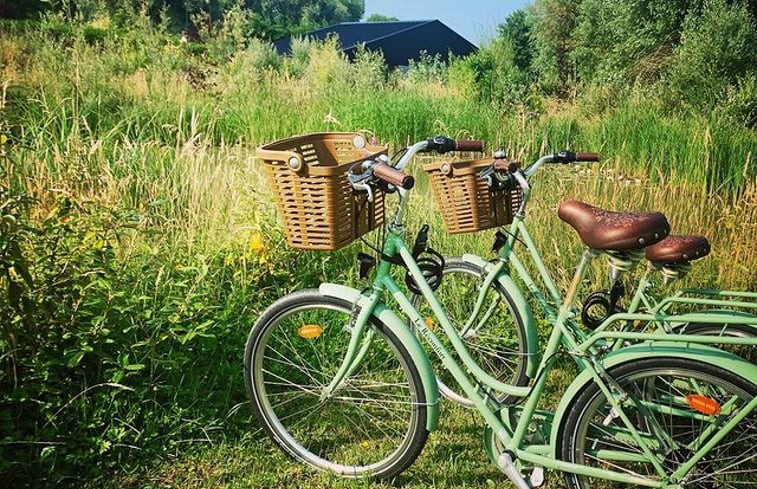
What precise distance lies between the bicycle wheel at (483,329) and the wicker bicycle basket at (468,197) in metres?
0.31

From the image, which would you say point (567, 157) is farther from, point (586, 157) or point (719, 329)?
point (719, 329)

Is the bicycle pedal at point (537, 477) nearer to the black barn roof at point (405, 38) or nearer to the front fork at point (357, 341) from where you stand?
the front fork at point (357, 341)

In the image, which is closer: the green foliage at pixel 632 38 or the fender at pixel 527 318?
the fender at pixel 527 318

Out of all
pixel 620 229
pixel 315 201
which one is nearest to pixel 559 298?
pixel 620 229

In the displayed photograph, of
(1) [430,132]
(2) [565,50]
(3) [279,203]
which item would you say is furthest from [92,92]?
(2) [565,50]

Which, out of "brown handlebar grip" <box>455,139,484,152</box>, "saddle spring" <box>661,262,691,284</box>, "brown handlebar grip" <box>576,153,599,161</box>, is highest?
"brown handlebar grip" <box>455,139,484,152</box>

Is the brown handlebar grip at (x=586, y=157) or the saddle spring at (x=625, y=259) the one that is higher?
the brown handlebar grip at (x=586, y=157)

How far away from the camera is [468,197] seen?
2641 millimetres

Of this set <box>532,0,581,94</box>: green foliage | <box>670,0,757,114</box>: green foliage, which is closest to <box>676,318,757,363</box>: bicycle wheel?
<box>670,0,757,114</box>: green foliage

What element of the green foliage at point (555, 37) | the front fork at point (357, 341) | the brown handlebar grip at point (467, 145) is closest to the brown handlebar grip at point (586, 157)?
the brown handlebar grip at point (467, 145)

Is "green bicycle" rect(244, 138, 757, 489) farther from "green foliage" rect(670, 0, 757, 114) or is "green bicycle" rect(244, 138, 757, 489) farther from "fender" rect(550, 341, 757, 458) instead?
"green foliage" rect(670, 0, 757, 114)

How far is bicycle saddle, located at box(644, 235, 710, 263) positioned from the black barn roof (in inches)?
1533

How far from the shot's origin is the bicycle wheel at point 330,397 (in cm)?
236

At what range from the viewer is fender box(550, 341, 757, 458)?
169 cm
